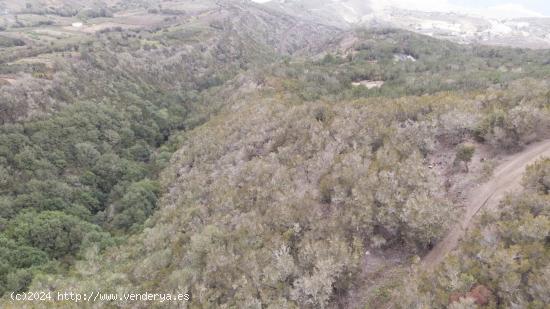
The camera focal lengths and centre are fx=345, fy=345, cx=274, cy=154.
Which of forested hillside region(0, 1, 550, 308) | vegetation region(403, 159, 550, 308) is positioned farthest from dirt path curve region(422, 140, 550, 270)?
vegetation region(403, 159, 550, 308)

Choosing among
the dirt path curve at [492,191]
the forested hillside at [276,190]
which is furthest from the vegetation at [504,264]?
the dirt path curve at [492,191]

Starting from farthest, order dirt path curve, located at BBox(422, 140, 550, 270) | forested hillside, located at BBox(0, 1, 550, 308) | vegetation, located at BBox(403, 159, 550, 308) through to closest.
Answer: dirt path curve, located at BBox(422, 140, 550, 270), forested hillside, located at BBox(0, 1, 550, 308), vegetation, located at BBox(403, 159, 550, 308)

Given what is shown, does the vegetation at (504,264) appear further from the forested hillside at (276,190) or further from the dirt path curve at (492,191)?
the dirt path curve at (492,191)

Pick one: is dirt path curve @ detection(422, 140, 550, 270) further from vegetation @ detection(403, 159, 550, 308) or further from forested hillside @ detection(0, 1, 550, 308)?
vegetation @ detection(403, 159, 550, 308)

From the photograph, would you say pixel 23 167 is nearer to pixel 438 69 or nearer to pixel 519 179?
pixel 519 179

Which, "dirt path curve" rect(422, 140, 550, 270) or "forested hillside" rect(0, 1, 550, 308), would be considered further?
"dirt path curve" rect(422, 140, 550, 270)

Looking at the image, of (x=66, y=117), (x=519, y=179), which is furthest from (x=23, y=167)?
(x=519, y=179)

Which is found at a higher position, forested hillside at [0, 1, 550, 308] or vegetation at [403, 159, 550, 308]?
vegetation at [403, 159, 550, 308]
